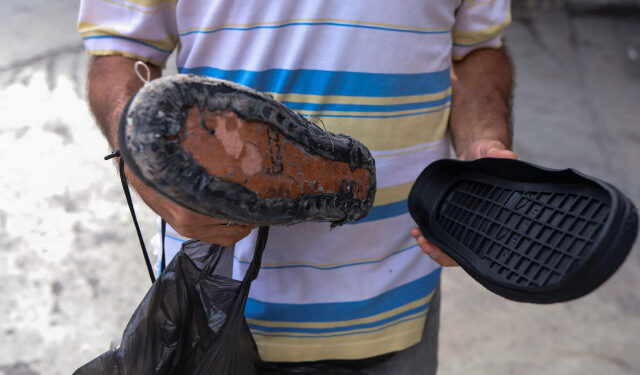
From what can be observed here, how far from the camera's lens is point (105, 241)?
91.2 inches

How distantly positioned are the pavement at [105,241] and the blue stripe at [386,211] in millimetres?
1239

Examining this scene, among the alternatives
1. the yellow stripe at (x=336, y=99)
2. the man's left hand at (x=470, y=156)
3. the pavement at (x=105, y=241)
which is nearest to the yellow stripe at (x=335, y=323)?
the man's left hand at (x=470, y=156)

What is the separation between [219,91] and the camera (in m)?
0.50

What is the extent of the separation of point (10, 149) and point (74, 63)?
3.68ft

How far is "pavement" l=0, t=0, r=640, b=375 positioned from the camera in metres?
1.93

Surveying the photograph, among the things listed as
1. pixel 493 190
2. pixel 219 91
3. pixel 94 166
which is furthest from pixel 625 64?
pixel 219 91

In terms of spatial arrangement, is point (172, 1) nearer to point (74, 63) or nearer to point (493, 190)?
point (493, 190)

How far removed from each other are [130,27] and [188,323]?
0.44 m

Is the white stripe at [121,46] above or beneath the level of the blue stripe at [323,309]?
above

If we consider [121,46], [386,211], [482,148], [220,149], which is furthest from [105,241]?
[220,149]

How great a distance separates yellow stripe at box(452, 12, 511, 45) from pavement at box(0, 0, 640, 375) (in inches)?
52.5

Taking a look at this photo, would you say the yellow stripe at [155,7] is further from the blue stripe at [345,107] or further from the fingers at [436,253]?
the fingers at [436,253]

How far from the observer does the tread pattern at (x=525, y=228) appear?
0.58 metres

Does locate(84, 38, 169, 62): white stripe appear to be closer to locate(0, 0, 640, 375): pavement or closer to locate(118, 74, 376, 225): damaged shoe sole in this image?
locate(118, 74, 376, 225): damaged shoe sole
